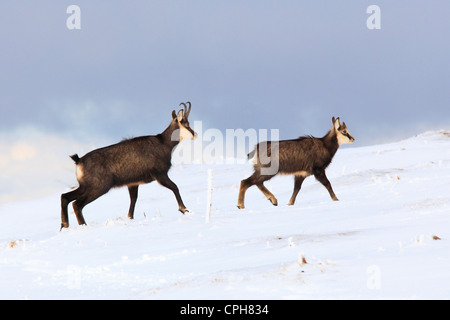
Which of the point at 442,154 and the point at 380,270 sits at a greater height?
the point at 380,270

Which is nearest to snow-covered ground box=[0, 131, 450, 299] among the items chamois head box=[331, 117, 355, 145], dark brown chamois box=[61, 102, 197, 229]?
dark brown chamois box=[61, 102, 197, 229]

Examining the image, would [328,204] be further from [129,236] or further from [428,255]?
[428,255]

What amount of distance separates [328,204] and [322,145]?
241 centimetres

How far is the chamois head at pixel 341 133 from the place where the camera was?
1551cm

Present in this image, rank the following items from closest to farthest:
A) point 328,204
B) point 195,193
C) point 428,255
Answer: point 428,255, point 328,204, point 195,193

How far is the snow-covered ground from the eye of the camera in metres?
6.16

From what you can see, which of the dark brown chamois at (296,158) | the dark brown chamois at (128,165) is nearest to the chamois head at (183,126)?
the dark brown chamois at (128,165)

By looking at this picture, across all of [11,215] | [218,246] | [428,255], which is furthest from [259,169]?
[11,215]

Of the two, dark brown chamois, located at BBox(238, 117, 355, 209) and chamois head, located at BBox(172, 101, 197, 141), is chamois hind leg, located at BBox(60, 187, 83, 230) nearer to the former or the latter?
chamois head, located at BBox(172, 101, 197, 141)

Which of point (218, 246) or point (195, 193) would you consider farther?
point (195, 193)

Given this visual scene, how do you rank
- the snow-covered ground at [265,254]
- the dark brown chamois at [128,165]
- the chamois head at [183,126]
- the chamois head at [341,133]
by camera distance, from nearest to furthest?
the snow-covered ground at [265,254] → the dark brown chamois at [128,165] → the chamois head at [183,126] → the chamois head at [341,133]

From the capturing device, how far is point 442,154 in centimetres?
2162

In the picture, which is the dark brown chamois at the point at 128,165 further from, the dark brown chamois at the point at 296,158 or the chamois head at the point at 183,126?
the dark brown chamois at the point at 296,158

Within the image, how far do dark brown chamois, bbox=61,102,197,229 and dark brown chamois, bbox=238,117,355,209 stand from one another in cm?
175
